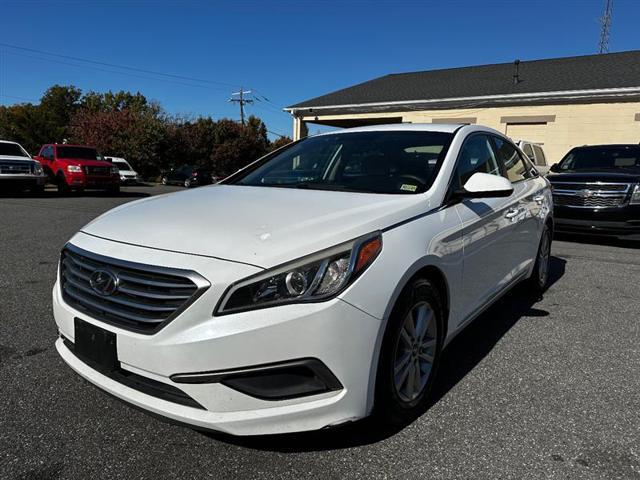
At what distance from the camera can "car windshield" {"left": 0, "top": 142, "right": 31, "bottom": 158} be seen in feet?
49.7

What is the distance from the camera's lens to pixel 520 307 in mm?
4504

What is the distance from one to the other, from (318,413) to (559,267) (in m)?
5.28

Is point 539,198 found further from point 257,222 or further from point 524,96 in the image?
point 524,96

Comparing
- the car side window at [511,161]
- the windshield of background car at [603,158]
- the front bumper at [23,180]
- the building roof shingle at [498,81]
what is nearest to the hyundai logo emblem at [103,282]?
the car side window at [511,161]

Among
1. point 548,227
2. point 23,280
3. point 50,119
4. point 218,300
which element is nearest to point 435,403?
point 218,300

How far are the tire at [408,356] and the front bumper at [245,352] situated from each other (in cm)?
15

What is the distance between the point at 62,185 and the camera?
16453 mm

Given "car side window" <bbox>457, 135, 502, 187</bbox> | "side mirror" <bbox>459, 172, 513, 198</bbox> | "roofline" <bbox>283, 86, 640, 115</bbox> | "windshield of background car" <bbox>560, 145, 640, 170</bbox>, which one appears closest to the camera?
"side mirror" <bbox>459, 172, 513, 198</bbox>

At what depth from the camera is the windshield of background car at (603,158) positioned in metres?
9.04

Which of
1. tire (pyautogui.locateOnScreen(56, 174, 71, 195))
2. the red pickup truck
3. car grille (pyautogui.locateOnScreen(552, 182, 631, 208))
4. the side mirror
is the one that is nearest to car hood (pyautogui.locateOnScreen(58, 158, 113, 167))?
the red pickup truck

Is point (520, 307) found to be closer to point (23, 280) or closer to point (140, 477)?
point (140, 477)

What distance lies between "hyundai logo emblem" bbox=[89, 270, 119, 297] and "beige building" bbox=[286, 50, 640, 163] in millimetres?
17507

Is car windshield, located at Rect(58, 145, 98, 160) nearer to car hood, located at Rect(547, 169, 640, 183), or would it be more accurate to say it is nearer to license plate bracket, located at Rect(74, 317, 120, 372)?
car hood, located at Rect(547, 169, 640, 183)

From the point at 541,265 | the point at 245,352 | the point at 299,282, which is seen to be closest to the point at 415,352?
the point at 299,282
